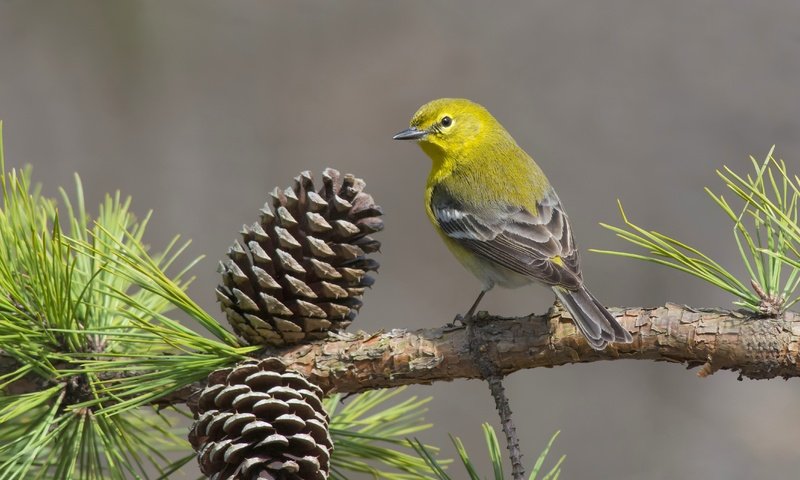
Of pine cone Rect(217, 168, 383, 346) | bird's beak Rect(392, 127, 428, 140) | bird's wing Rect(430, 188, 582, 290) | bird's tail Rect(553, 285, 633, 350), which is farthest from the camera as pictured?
bird's beak Rect(392, 127, 428, 140)

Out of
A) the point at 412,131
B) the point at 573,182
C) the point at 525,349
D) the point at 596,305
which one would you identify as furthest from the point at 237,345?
the point at 573,182

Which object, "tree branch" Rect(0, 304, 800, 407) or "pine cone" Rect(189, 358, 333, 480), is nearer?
"pine cone" Rect(189, 358, 333, 480)

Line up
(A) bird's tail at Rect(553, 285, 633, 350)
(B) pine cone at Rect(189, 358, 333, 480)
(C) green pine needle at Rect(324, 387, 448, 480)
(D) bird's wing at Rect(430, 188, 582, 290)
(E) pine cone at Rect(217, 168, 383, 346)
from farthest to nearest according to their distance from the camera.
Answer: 1. (D) bird's wing at Rect(430, 188, 582, 290)
2. (C) green pine needle at Rect(324, 387, 448, 480)
3. (E) pine cone at Rect(217, 168, 383, 346)
4. (A) bird's tail at Rect(553, 285, 633, 350)
5. (B) pine cone at Rect(189, 358, 333, 480)

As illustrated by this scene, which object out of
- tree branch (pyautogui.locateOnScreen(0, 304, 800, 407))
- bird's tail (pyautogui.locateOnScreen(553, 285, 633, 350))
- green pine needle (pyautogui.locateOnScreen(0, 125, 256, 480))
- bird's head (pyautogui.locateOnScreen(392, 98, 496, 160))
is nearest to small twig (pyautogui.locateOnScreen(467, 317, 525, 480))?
tree branch (pyautogui.locateOnScreen(0, 304, 800, 407))

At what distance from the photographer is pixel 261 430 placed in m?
1.51

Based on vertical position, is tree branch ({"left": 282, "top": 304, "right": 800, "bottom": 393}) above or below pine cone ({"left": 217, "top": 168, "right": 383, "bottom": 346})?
below

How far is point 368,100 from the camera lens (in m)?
5.08

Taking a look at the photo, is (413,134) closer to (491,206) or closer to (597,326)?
(491,206)

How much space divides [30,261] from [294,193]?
1.74ft

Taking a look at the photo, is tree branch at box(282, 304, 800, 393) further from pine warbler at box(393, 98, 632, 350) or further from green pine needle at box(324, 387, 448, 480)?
pine warbler at box(393, 98, 632, 350)

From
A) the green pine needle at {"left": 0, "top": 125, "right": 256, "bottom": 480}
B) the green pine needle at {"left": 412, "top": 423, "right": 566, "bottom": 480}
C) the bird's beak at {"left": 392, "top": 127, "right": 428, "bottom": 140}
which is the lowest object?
→ the green pine needle at {"left": 412, "top": 423, "right": 566, "bottom": 480}

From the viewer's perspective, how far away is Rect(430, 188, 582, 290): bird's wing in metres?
2.60

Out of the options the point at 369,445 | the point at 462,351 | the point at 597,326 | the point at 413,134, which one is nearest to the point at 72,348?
the point at 369,445

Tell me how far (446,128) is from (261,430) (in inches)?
77.5
